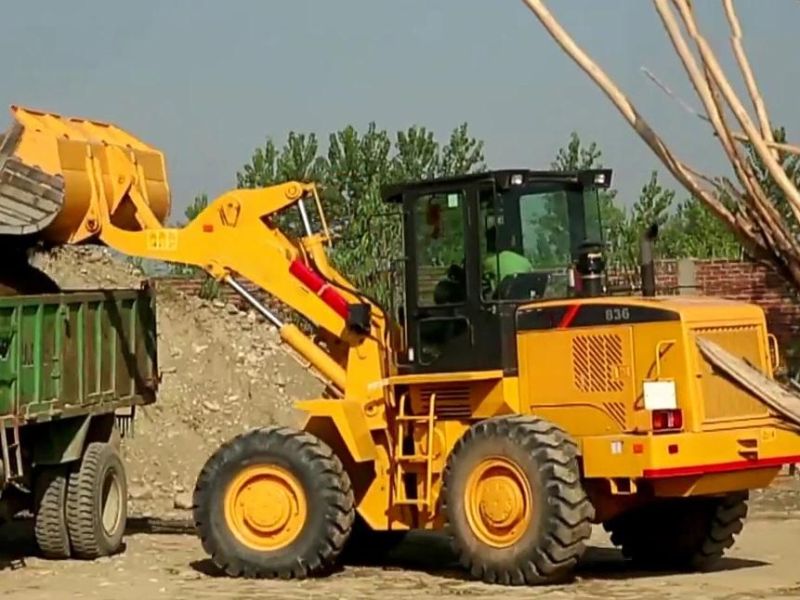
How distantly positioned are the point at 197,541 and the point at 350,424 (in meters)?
3.03

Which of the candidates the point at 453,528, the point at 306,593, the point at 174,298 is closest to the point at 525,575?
the point at 453,528

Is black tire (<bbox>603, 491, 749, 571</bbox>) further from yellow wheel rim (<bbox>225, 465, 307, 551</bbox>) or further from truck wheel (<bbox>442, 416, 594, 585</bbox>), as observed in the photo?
yellow wheel rim (<bbox>225, 465, 307, 551</bbox>)

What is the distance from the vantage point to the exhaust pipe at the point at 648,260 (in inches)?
473

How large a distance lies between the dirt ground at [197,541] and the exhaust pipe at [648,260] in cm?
209

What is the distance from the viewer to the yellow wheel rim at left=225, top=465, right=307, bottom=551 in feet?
41.3

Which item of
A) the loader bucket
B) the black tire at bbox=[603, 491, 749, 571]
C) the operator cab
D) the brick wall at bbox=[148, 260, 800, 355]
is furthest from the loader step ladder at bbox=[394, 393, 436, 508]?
the brick wall at bbox=[148, 260, 800, 355]

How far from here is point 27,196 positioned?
522 inches

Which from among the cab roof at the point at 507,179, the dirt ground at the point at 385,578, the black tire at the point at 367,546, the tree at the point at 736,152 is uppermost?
the cab roof at the point at 507,179

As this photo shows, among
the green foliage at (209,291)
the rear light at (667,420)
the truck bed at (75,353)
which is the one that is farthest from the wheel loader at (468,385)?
the green foliage at (209,291)

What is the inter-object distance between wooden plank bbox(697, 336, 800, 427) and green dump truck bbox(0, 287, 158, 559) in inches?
411

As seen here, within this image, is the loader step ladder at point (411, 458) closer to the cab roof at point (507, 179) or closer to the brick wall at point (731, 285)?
the cab roof at point (507, 179)

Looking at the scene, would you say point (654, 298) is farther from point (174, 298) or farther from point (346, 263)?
point (174, 298)

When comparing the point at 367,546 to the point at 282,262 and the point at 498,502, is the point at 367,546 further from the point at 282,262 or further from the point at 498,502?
the point at 282,262

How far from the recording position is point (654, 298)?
12.2m
